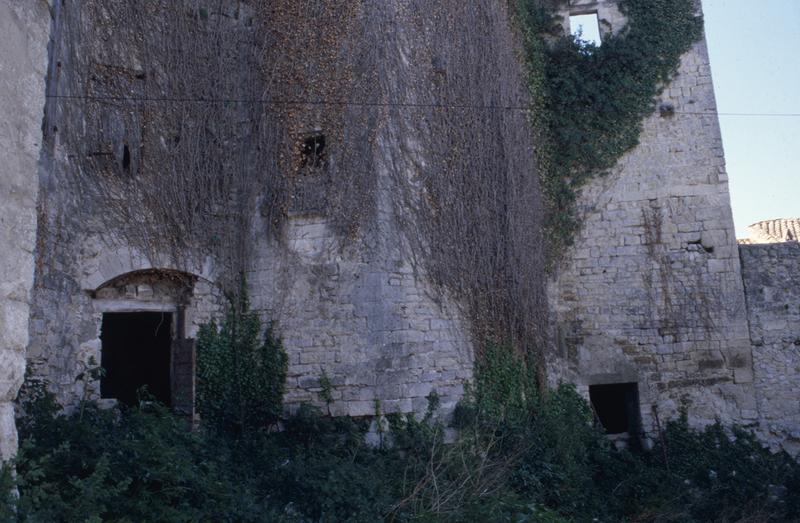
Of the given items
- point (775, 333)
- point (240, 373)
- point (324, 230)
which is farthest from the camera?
point (775, 333)

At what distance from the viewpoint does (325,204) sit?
860 centimetres

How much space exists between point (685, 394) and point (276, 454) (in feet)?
20.7

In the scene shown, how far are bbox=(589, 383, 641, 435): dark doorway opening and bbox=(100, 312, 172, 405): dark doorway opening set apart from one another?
21.4 ft

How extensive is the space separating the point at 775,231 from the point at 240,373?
39.1 feet

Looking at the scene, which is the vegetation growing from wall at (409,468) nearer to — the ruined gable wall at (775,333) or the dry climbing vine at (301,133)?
the ruined gable wall at (775,333)

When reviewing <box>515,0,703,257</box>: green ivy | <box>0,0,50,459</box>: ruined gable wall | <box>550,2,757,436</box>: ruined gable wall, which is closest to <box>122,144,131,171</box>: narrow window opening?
<box>0,0,50,459</box>: ruined gable wall

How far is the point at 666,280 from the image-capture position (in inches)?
430

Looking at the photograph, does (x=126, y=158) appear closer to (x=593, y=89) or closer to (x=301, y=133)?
(x=301, y=133)

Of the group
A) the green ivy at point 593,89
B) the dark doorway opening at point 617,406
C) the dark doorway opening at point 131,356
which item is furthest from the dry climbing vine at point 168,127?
the dark doorway opening at point 617,406

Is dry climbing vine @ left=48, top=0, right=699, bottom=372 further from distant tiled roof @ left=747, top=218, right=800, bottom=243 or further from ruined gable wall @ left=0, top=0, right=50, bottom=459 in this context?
distant tiled roof @ left=747, top=218, right=800, bottom=243

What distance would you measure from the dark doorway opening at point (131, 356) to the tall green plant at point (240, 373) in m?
1.64

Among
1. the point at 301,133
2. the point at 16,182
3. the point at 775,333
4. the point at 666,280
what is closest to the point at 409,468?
the point at 301,133

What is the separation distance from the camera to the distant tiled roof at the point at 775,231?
14767mm

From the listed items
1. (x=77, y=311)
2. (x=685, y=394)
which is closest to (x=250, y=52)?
(x=77, y=311)
